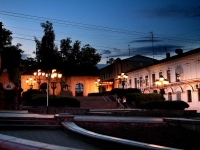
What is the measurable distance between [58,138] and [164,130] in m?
6.46

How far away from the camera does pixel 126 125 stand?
1641cm

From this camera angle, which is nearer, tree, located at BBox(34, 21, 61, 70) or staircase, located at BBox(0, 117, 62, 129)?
staircase, located at BBox(0, 117, 62, 129)

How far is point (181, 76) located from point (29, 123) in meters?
33.8

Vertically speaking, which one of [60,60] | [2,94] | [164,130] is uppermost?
[60,60]

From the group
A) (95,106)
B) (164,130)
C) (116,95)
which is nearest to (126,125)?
(164,130)

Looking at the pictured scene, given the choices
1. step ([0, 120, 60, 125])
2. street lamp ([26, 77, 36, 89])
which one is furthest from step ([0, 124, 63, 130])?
street lamp ([26, 77, 36, 89])

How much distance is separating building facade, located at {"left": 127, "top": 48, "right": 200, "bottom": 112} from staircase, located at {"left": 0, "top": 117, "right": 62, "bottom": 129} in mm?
23061

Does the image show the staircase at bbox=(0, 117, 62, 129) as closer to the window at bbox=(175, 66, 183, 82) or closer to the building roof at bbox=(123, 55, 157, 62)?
the window at bbox=(175, 66, 183, 82)

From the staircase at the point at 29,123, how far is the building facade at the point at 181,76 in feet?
75.7

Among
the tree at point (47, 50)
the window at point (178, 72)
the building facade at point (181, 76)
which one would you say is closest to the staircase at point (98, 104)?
the building facade at point (181, 76)

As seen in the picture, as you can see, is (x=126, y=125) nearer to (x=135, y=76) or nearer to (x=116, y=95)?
(x=116, y=95)

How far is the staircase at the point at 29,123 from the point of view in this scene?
13980mm

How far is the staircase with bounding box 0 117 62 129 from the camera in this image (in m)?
14.0

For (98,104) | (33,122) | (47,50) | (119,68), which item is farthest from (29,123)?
(119,68)
